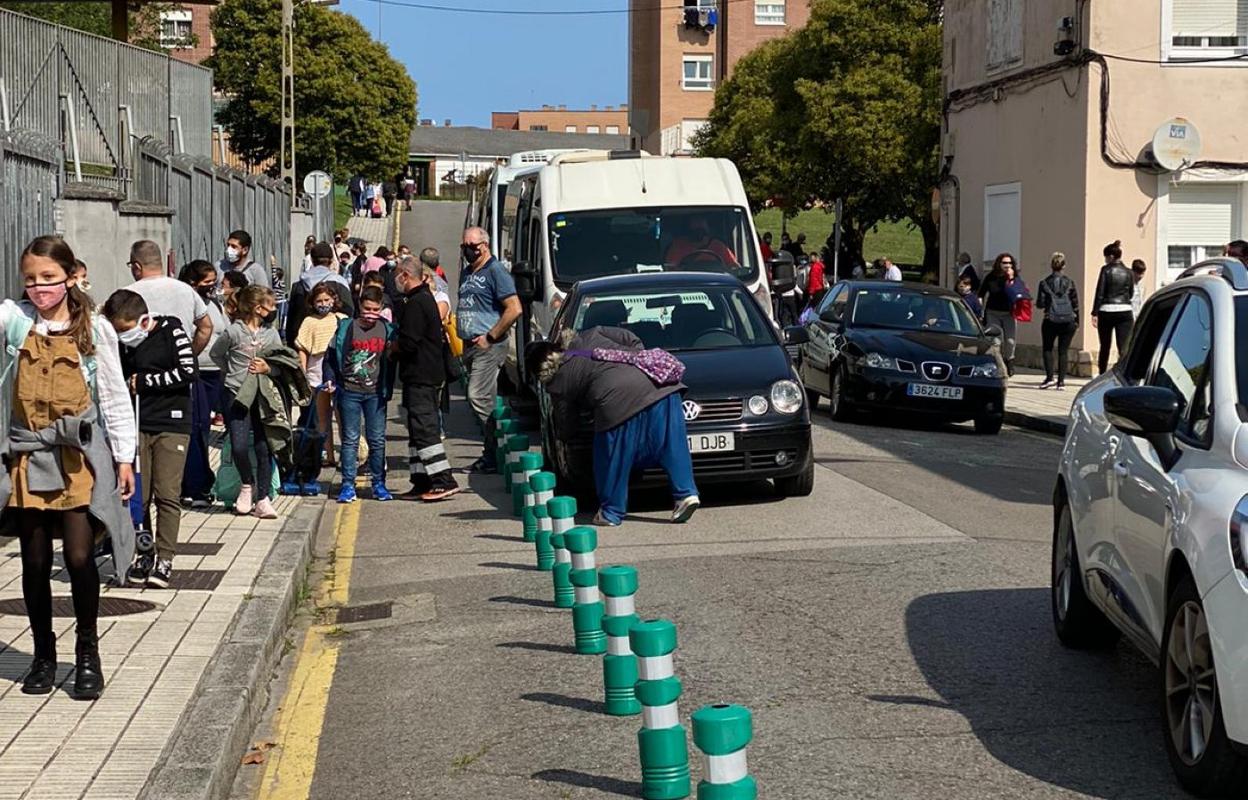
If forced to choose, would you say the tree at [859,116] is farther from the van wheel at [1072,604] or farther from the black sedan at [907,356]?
the van wheel at [1072,604]

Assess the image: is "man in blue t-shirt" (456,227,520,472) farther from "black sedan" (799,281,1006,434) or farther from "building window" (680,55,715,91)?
"building window" (680,55,715,91)

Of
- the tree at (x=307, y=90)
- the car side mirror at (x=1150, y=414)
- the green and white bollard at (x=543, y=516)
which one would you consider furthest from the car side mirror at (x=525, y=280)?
the tree at (x=307, y=90)

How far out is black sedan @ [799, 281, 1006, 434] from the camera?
19.5 metres

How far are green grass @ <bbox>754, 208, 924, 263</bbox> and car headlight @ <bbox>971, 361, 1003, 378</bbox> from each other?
1684 inches

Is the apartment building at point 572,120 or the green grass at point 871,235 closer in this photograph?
the green grass at point 871,235

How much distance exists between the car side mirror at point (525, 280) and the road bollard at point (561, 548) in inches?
335

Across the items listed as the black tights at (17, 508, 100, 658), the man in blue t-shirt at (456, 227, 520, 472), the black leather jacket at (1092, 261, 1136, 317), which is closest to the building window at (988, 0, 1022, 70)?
the black leather jacket at (1092, 261, 1136, 317)

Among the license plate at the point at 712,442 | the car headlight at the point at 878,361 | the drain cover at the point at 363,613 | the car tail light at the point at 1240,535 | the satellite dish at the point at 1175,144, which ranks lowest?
the drain cover at the point at 363,613

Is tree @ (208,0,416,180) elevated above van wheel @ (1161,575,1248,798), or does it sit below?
above

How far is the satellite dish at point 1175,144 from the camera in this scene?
26.2 meters

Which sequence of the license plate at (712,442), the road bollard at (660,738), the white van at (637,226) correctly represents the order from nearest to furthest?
the road bollard at (660,738) < the license plate at (712,442) < the white van at (637,226)

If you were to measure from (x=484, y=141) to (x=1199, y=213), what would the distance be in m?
108

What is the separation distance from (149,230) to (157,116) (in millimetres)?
6807

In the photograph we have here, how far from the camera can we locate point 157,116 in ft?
80.0
